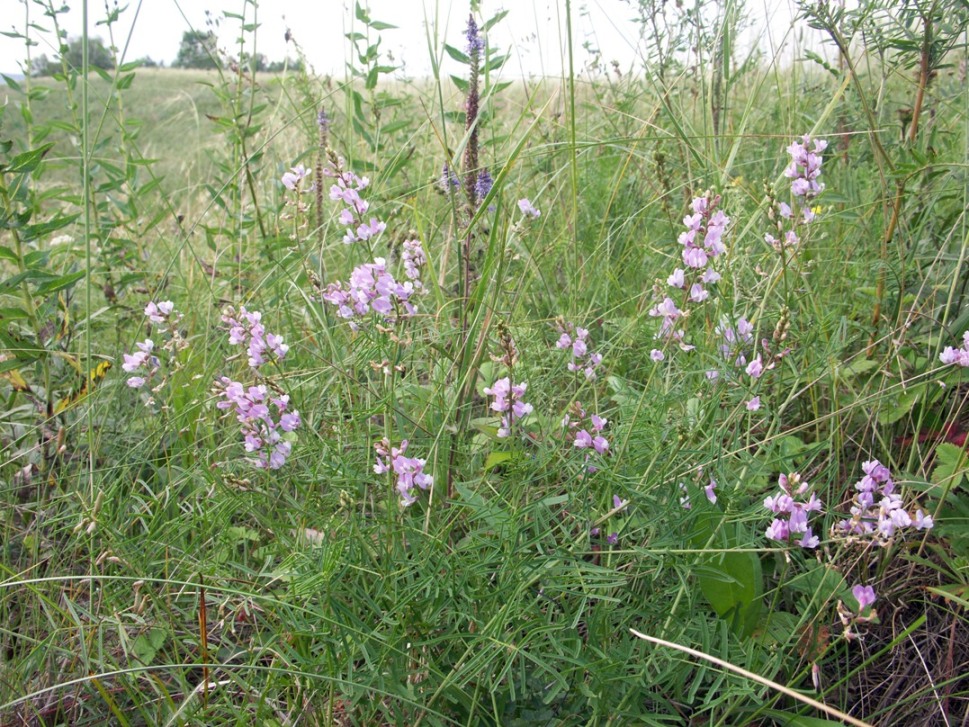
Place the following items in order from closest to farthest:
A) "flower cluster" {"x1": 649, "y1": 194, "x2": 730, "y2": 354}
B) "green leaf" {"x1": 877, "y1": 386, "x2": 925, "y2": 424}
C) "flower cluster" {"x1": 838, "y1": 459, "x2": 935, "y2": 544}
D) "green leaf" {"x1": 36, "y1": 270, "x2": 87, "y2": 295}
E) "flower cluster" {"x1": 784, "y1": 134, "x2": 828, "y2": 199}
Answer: "flower cluster" {"x1": 838, "y1": 459, "x2": 935, "y2": 544}, "flower cluster" {"x1": 649, "y1": 194, "x2": 730, "y2": 354}, "flower cluster" {"x1": 784, "y1": 134, "x2": 828, "y2": 199}, "green leaf" {"x1": 877, "y1": 386, "x2": 925, "y2": 424}, "green leaf" {"x1": 36, "y1": 270, "x2": 87, "y2": 295}

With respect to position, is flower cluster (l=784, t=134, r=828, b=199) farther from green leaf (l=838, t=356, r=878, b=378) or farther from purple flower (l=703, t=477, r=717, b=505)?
purple flower (l=703, t=477, r=717, b=505)

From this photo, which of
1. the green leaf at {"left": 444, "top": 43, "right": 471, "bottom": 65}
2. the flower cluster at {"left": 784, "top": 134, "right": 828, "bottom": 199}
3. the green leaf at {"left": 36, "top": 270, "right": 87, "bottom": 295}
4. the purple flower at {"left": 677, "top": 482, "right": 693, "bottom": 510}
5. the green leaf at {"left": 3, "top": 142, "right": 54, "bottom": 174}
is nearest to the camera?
the purple flower at {"left": 677, "top": 482, "right": 693, "bottom": 510}

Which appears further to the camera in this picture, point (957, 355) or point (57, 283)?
point (57, 283)

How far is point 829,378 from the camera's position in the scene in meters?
1.82

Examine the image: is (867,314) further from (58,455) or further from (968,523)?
(58,455)

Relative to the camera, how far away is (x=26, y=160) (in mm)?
1810

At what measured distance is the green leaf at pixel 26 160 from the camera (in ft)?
5.84

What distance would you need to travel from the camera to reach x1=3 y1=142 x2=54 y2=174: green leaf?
1779 mm

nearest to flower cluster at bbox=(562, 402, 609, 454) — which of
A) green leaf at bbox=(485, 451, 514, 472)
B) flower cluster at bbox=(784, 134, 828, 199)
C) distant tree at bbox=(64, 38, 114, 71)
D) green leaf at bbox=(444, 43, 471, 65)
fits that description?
green leaf at bbox=(485, 451, 514, 472)

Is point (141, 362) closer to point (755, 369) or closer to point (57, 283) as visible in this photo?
point (57, 283)

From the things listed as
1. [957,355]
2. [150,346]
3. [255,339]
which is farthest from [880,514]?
[150,346]

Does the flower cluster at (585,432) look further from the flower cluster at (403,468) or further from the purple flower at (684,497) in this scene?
the flower cluster at (403,468)

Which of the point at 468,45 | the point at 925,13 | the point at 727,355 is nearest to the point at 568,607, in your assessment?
the point at 727,355

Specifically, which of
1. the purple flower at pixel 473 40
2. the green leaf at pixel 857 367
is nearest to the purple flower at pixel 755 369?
the green leaf at pixel 857 367
